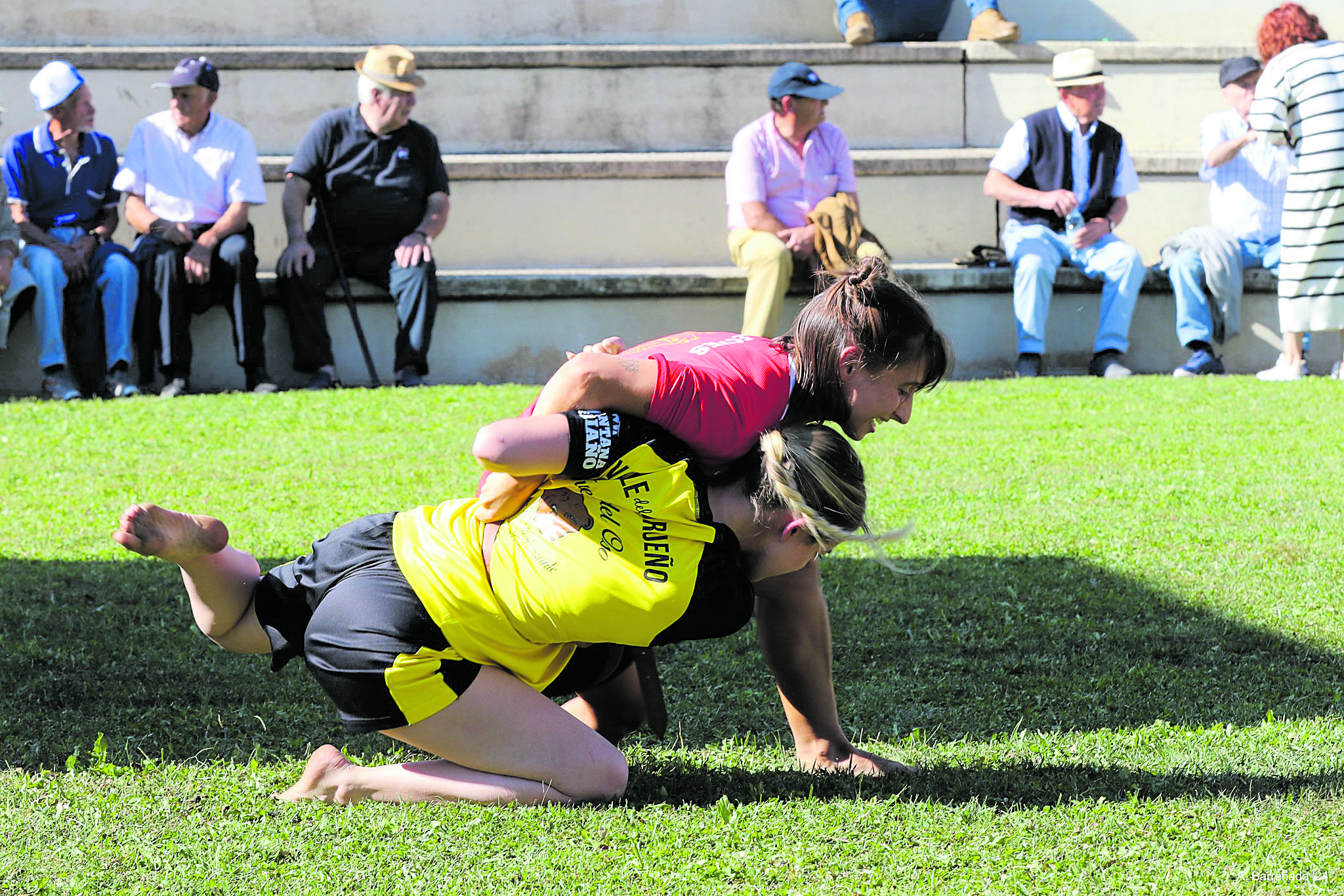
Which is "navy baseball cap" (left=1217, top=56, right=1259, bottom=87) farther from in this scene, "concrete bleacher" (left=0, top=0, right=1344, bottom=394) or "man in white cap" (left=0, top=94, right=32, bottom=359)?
"man in white cap" (left=0, top=94, right=32, bottom=359)

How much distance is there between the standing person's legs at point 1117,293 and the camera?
9227 millimetres

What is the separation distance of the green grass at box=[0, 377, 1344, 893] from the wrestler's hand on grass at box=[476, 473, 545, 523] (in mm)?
628

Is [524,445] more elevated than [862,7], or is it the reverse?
[862,7]

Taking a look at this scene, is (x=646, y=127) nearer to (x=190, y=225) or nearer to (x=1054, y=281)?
(x=1054, y=281)

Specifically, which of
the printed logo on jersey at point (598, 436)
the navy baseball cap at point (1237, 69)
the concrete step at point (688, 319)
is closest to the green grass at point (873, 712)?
the printed logo on jersey at point (598, 436)

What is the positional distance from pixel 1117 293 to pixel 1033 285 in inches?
22.4

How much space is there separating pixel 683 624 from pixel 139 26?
10.2 meters

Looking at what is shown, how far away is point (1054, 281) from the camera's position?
9406mm

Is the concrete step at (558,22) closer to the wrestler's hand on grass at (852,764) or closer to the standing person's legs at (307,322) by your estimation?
the standing person's legs at (307,322)

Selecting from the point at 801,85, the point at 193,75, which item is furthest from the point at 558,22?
the point at 193,75

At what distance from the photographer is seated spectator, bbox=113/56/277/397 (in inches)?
335

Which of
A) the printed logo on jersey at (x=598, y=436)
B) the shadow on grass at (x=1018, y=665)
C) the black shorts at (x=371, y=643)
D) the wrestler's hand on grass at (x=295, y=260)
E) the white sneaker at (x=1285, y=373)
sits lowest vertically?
the white sneaker at (x=1285, y=373)

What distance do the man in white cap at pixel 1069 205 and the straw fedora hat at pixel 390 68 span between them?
3.97 meters

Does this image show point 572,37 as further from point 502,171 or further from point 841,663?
point 841,663
